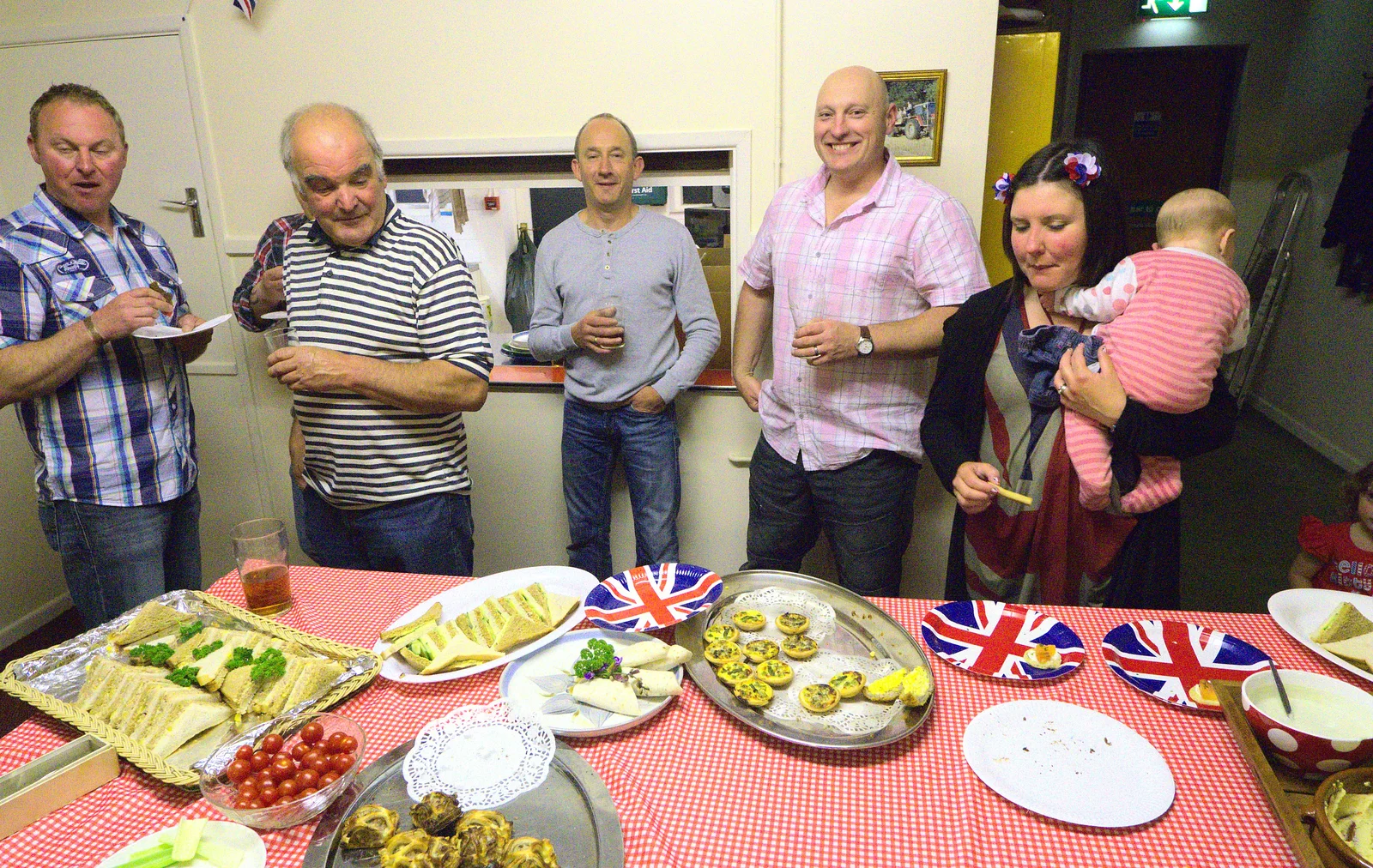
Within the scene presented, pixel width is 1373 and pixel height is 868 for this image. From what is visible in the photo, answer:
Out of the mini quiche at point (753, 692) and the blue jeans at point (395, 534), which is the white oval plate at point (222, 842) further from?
the blue jeans at point (395, 534)

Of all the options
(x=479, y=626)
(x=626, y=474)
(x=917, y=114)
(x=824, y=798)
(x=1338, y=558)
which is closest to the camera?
(x=824, y=798)

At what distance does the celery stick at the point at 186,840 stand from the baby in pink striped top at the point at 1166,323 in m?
1.61

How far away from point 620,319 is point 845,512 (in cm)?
98

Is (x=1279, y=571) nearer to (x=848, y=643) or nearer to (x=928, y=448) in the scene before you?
(x=928, y=448)

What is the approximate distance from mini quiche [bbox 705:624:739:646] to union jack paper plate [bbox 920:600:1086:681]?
1.09ft

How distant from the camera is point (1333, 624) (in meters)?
1.29

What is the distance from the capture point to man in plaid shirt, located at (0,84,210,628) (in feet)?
6.09

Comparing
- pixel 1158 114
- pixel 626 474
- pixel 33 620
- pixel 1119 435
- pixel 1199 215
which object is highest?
pixel 1158 114

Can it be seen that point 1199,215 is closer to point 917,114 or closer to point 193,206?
point 917,114

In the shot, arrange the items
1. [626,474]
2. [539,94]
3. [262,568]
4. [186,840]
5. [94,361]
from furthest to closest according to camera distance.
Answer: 1. [626,474]
2. [539,94]
3. [94,361]
4. [262,568]
5. [186,840]

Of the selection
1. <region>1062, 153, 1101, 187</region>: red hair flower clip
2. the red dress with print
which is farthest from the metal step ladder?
<region>1062, 153, 1101, 187</region>: red hair flower clip

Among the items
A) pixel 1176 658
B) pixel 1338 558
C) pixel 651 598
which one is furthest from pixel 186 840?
pixel 1338 558

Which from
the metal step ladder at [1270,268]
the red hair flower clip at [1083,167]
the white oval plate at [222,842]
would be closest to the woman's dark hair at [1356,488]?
the red hair flower clip at [1083,167]

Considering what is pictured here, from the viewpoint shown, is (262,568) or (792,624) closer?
(792,624)
